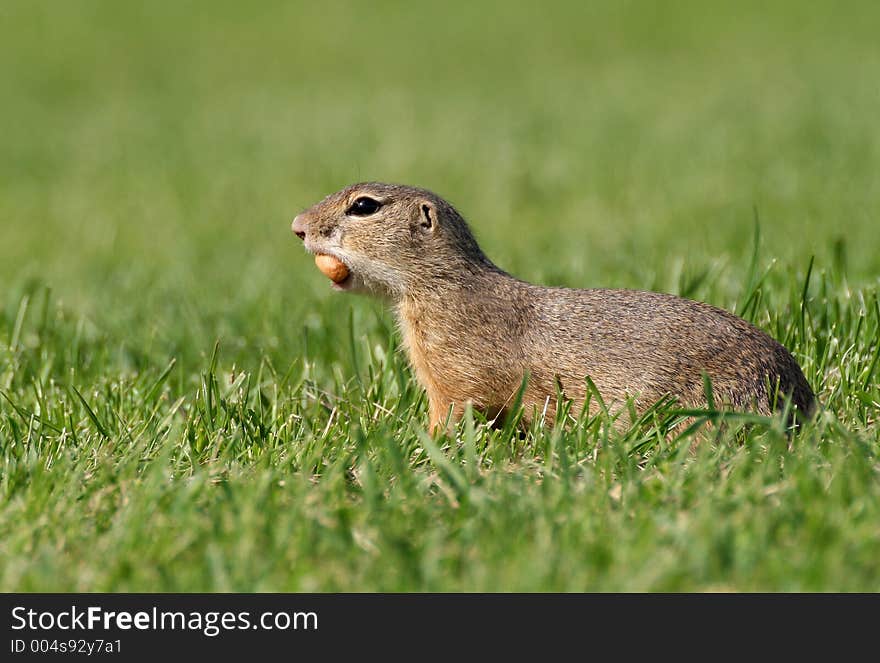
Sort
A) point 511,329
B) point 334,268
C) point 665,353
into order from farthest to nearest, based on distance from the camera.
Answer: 1. point 334,268
2. point 511,329
3. point 665,353

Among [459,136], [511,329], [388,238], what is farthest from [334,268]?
[459,136]

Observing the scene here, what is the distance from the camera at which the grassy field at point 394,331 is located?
8.89 feet

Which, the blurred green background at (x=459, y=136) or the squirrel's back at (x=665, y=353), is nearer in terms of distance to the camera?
the squirrel's back at (x=665, y=353)

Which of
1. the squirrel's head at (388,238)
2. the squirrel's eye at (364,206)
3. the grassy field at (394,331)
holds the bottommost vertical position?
the grassy field at (394,331)

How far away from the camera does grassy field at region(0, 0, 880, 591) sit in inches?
107

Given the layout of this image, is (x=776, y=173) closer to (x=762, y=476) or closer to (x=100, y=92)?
(x=762, y=476)

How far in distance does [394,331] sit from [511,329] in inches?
24.3

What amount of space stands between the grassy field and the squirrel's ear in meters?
0.64

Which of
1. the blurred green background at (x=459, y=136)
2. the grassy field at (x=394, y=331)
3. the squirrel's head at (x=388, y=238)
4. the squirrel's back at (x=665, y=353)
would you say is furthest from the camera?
the blurred green background at (x=459, y=136)

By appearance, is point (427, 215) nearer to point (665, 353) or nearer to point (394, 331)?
point (394, 331)

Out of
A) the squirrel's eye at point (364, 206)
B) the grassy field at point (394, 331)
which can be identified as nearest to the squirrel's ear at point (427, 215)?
the squirrel's eye at point (364, 206)

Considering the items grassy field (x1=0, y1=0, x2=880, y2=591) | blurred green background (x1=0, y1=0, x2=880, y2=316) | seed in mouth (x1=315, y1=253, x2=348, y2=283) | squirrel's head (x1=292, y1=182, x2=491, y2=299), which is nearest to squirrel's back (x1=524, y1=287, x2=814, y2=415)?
grassy field (x1=0, y1=0, x2=880, y2=591)

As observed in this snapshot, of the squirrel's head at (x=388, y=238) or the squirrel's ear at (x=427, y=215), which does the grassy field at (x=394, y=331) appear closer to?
the squirrel's head at (x=388, y=238)

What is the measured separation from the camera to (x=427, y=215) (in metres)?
4.32
